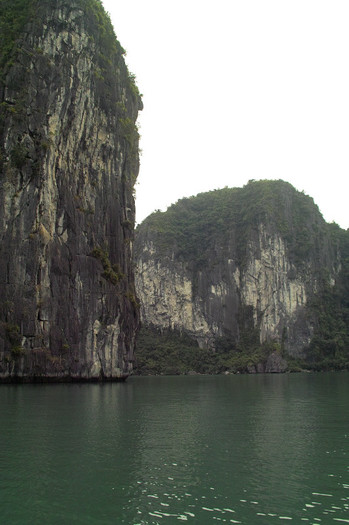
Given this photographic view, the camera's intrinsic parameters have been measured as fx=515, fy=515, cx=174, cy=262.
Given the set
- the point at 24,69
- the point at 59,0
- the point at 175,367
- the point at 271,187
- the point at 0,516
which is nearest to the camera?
the point at 0,516

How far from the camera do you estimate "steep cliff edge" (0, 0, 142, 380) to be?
38312 mm

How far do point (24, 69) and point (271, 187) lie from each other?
8203 centimetres

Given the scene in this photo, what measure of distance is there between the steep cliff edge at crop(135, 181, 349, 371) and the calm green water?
Result: 7995 centimetres

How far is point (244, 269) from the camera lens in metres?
109

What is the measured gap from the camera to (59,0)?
1796 inches

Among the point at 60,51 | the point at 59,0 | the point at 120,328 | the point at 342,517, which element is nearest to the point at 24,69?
the point at 60,51

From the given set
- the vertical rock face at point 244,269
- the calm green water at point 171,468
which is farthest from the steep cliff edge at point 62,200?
the vertical rock face at point 244,269

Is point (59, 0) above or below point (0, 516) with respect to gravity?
above

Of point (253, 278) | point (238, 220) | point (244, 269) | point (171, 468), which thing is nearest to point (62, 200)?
point (171, 468)

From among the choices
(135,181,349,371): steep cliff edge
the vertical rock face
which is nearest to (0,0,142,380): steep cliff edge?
(135,181,349,371): steep cliff edge

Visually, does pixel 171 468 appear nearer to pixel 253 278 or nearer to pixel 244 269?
pixel 253 278

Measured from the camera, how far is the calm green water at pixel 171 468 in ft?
27.5

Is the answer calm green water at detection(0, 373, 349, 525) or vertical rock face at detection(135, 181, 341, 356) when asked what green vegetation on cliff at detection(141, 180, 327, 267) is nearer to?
vertical rock face at detection(135, 181, 341, 356)

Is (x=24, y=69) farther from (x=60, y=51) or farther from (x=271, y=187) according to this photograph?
(x=271, y=187)
